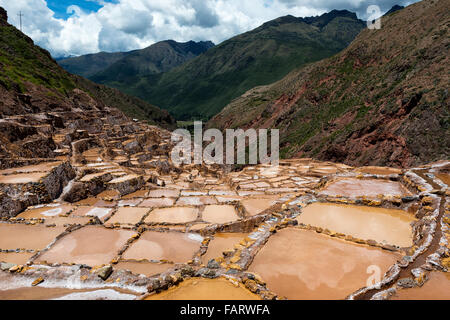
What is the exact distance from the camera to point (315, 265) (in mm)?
6594

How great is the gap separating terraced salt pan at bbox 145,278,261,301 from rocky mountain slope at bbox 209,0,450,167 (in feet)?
83.9

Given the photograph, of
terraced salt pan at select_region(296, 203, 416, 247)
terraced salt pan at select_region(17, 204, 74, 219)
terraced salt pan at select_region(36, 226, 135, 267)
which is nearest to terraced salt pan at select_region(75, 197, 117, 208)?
terraced salt pan at select_region(17, 204, 74, 219)

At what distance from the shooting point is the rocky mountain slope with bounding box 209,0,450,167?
25464 millimetres

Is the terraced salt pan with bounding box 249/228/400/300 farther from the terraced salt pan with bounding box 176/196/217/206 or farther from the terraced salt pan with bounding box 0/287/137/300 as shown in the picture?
the terraced salt pan with bounding box 176/196/217/206

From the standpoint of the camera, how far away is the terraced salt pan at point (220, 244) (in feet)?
26.5

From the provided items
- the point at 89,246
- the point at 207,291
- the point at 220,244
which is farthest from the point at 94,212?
the point at 207,291

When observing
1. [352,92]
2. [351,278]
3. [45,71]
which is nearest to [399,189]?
[351,278]

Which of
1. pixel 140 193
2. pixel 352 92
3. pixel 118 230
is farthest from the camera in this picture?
pixel 352 92

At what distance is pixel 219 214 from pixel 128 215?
4.07m

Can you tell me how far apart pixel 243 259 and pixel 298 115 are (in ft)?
153

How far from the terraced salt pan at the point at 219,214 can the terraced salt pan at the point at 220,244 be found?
45.4 inches

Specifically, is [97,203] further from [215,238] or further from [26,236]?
→ [215,238]

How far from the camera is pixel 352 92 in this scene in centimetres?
4103

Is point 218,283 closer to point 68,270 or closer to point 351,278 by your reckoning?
point 351,278
